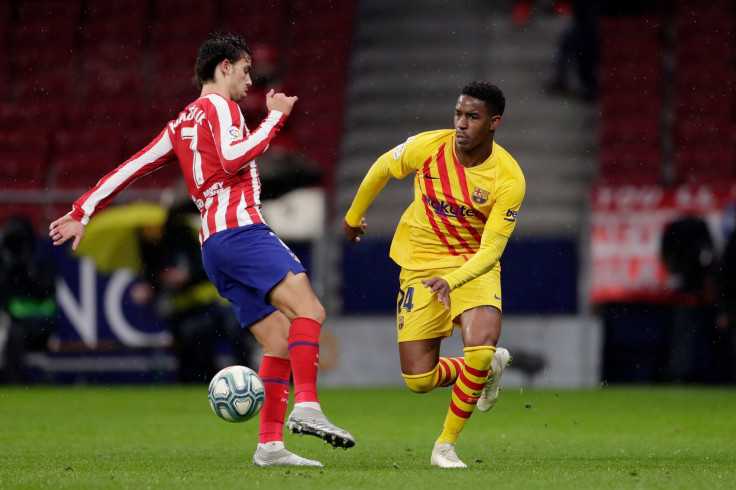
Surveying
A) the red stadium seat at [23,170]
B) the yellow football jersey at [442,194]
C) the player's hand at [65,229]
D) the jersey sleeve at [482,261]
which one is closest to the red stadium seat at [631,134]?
the red stadium seat at [23,170]

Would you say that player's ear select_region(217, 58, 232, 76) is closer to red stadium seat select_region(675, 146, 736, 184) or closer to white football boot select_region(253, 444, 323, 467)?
white football boot select_region(253, 444, 323, 467)

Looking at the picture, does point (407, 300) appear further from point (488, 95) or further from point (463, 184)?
point (488, 95)

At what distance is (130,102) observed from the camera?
652 inches

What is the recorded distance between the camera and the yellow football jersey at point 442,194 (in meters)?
5.72

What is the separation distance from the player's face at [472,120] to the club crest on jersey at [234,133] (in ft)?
3.66

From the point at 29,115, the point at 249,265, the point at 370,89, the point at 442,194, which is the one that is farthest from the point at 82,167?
the point at 249,265

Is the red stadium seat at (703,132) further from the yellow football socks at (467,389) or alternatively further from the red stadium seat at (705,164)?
the yellow football socks at (467,389)

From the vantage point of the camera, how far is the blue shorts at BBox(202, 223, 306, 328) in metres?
5.14

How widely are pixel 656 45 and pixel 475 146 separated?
34.5 ft

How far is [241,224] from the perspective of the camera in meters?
5.20

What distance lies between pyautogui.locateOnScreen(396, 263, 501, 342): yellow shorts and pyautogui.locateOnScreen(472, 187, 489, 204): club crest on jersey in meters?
0.32

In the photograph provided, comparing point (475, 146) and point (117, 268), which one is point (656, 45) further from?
point (475, 146)

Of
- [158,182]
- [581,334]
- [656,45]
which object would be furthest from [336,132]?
[581,334]

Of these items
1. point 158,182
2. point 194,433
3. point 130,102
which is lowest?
point 194,433
